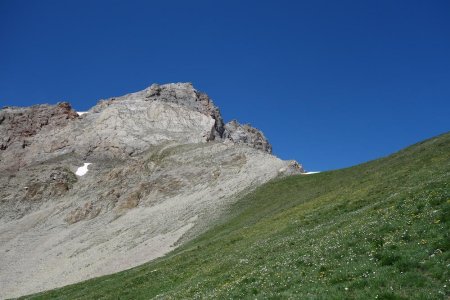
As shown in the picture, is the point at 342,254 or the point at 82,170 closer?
the point at 342,254

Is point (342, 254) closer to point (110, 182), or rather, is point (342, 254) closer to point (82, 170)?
point (110, 182)

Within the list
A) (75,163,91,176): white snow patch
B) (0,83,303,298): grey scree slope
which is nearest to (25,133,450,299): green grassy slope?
(0,83,303,298): grey scree slope

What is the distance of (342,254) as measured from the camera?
20.8 metres

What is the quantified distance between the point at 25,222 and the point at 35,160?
45.1 m

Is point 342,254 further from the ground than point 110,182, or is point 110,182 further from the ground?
point 110,182

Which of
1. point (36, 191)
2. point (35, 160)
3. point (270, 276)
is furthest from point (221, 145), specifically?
point (270, 276)

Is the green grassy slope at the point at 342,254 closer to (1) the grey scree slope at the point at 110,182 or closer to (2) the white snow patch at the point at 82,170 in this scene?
(1) the grey scree slope at the point at 110,182

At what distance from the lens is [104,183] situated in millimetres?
108688

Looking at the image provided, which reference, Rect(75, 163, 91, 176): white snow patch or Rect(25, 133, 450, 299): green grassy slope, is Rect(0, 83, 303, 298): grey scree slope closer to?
Rect(75, 163, 91, 176): white snow patch

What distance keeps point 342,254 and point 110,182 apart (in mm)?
93627

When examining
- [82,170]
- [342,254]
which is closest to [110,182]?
[82,170]

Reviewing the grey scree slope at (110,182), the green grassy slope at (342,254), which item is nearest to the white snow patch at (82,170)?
the grey scree slope at (110,182)

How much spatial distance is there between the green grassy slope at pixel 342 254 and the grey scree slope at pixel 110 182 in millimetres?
20022

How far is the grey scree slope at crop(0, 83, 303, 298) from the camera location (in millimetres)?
66125
